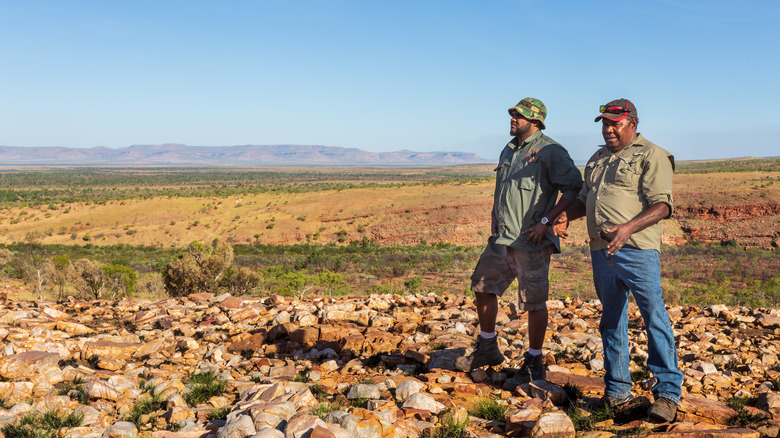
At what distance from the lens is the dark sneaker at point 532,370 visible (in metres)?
3.96

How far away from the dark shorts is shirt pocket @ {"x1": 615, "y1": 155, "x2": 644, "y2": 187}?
80 centimetres

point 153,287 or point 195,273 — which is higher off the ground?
point 195,273

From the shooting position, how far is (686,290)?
50.1ft

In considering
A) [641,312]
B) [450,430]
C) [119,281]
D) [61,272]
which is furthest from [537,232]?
[61,272]

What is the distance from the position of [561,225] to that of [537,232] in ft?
0.65

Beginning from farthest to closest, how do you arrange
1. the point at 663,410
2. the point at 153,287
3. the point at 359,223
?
1. the point at 359,223
2. the point at 153,287
3. the point at 663,410

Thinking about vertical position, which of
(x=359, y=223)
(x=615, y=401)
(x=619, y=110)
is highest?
(x=619, y=110)

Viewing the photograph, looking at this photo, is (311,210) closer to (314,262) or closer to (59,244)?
(59,244)

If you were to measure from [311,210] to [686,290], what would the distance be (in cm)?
3117

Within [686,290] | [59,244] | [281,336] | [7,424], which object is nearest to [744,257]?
[686,290]

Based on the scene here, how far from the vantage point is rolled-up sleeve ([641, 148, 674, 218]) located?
3152 mm

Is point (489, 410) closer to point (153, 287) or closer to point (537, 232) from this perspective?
point (537, 232)

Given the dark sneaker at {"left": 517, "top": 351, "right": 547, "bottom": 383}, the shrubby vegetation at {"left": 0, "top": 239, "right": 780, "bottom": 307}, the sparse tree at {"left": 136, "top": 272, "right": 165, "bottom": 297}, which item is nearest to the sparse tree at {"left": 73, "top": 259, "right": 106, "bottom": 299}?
the shrubby vegetation at {"left": 0, "top": 239, "right": 780, "bottom": 307}

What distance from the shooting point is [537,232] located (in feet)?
12.3
